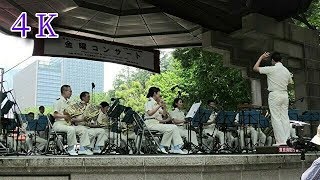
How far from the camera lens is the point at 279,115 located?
8016 millimetres

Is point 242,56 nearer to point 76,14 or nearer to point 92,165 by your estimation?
point 76,14

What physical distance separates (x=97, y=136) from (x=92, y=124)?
0.97 ft

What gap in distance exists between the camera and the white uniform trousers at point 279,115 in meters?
7.96

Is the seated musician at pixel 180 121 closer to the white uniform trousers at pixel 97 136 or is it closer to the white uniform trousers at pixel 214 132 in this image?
the white uniform trousers at pixel 214 132

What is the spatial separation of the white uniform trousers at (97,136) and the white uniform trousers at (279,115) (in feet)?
12.5

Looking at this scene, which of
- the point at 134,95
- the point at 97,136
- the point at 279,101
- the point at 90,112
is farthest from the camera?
the point at 134,95

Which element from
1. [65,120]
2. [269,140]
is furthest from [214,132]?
[65,120]

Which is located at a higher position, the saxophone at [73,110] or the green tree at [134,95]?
the green tree at [134,95]

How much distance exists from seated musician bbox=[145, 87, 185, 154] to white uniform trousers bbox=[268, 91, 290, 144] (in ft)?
5.98

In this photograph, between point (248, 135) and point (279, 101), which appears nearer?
point (279, 101)

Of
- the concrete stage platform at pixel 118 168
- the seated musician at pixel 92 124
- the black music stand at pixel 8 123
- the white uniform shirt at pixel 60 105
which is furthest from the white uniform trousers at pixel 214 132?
the concrete stage platform at pixel 118 168

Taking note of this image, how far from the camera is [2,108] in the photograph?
8641 millimetres

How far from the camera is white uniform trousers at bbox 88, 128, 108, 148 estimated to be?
377 inches

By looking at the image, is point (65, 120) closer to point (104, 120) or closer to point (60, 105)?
point (60, 105)
